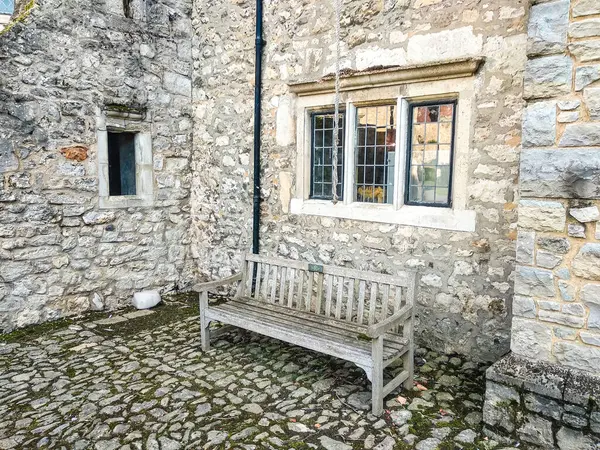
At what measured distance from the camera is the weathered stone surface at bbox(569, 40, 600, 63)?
248 cm

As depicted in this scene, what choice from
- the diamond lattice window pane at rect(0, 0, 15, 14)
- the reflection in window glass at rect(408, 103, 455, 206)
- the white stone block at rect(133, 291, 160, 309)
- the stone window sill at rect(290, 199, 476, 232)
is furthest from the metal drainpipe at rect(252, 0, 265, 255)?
the diamond lattice window pane at rect(0, 0, 15, 14)

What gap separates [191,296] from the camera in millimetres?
6133

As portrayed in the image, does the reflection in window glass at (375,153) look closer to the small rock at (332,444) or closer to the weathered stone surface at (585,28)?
the weathered stone surface at (585,28)

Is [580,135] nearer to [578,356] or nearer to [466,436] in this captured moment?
[578,356]

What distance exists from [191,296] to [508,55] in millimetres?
4714

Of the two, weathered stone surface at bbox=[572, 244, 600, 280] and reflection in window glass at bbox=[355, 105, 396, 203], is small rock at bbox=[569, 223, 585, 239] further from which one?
reflection in window glass at bbox=[355, 105, 396, 203]

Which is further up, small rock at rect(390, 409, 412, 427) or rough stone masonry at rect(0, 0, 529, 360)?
rough stone masonry at rect(0, 0, 529, 360)

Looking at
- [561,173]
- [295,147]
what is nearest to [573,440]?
[561,173]

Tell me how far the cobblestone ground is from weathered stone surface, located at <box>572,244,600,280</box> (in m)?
1.23

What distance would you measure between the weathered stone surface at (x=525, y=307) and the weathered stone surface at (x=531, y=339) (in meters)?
0.04

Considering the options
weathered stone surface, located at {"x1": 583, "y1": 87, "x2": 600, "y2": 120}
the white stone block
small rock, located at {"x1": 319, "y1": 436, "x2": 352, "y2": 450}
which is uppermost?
weathered stone surface, located at {"x1": 583, "y1": 87, "x2": 600, "y2": 120}

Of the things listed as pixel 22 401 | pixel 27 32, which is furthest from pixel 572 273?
pixel 27 32

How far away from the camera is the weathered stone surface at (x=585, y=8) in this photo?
2.46 metres

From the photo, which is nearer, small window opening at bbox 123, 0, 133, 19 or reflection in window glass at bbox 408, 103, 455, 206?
reflection in window glass at bbox 408, 103, 455, 206
